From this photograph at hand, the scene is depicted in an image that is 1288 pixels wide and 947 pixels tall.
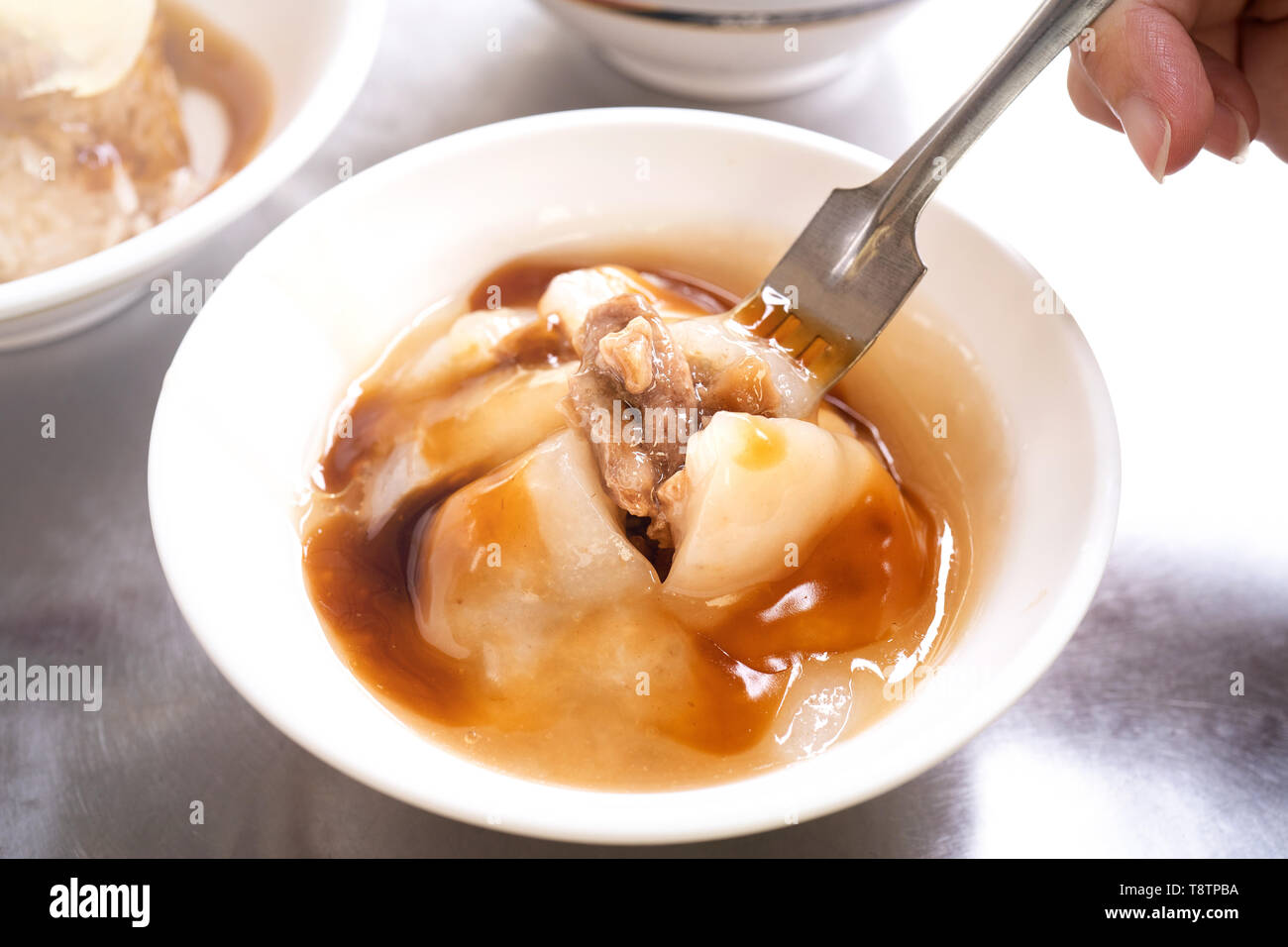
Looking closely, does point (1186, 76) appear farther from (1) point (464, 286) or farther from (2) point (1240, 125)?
(1) point (464, 286)

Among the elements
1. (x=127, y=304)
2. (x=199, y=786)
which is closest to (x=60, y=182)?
(x=127, y=304)

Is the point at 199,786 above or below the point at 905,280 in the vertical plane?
below

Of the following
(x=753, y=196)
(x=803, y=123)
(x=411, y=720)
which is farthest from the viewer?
(x=803, y=123)

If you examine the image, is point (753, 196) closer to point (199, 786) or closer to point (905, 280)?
point (905, 280)

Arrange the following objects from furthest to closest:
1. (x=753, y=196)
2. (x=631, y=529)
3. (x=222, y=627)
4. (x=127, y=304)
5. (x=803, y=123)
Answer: (x=803, y=123) < (x=127, y=304) < (x=753, y=196) < (x=631, y=529) < (x=222, y=627)

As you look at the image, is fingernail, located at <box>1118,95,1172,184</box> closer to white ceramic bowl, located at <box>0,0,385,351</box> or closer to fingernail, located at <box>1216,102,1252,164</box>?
fingernail, located at <box>1216,102,1252,164</box>

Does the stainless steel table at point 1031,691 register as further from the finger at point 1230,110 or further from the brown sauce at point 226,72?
the finger at point 1230,110

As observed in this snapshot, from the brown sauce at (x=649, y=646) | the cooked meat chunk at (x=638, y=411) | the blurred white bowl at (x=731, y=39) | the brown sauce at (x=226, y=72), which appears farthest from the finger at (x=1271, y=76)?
the brown sauce at (x=226, y=72)
